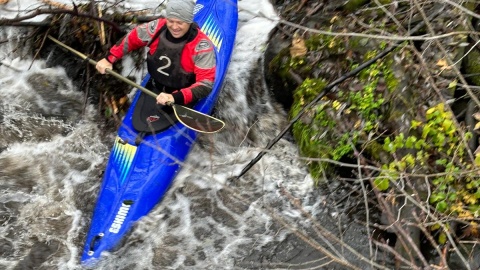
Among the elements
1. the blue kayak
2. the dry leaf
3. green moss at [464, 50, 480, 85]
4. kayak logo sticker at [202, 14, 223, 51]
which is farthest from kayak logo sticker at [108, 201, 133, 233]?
green moss at [464, 50, 480, 85]

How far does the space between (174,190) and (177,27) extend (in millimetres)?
1368

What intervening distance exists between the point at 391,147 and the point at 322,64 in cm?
115

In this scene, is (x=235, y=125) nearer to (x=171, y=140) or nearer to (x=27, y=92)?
(x=171, y=140)

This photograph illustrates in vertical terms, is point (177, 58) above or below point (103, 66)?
above

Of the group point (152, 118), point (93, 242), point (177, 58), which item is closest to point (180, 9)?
Result: point (177, 58)

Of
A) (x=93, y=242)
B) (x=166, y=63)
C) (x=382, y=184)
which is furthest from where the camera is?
(x=166, y=63)

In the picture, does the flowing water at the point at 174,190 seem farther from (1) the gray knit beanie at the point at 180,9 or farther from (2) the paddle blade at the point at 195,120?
(1) the gray knit beanie at the point at 180,9

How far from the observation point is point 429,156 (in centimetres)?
370

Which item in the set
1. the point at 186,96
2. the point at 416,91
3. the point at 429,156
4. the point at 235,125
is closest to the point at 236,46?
the point at 235,125

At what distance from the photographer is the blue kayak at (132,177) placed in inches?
151

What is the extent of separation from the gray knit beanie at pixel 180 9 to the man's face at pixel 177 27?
38mm

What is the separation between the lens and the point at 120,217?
3.87m

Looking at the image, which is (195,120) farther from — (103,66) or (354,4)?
(354,4)

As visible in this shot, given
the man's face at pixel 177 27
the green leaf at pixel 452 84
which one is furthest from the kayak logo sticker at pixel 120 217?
the green leaf at pixel 452 84
